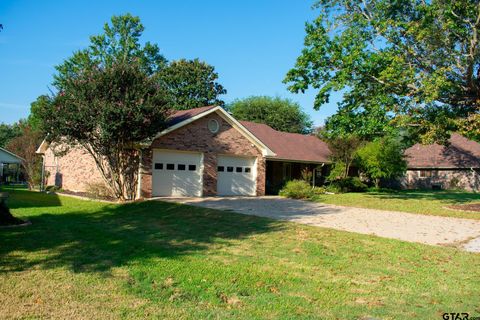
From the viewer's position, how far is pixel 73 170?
26.1m

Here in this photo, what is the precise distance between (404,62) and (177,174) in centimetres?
1289

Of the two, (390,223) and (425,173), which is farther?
(425,173)

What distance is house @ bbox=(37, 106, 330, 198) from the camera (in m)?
20.4

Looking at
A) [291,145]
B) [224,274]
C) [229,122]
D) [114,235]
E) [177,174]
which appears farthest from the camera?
[291,145]

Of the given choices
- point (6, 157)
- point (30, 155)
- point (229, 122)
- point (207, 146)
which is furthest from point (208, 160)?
point (6, 157)

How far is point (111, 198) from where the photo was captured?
19688mm

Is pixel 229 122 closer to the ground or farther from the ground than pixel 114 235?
farther from the ground

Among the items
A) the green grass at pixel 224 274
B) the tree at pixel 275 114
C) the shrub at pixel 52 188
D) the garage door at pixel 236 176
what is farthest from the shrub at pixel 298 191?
the tree at pixel 275 114

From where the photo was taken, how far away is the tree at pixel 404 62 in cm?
1911

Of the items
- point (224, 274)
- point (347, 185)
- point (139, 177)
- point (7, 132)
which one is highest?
point (7, 132)

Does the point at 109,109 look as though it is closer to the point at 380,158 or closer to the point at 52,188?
the point at 52,188

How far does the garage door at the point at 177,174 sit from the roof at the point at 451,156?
24418 mm

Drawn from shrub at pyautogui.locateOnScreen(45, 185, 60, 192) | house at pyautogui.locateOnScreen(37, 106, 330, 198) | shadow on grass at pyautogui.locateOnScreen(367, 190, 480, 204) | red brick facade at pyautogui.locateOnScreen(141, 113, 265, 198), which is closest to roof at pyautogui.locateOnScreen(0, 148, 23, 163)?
house at pyautogui.locateOnScreen(37, 106, 330, 198)

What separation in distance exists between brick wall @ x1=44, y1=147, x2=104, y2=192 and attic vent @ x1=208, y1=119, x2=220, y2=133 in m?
6.44
